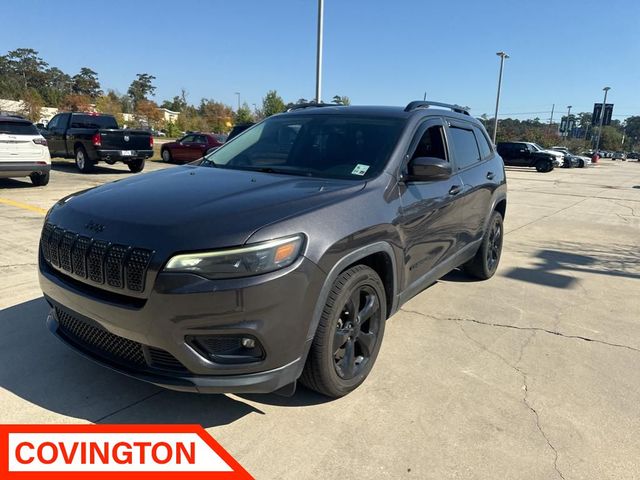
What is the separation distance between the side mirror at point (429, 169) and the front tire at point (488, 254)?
2.12 metres

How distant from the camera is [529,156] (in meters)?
32.5

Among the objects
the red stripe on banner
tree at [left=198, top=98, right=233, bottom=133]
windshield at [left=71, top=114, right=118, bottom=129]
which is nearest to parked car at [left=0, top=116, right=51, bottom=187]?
windshield at [left=71, top=114, right=118, bottom=129]

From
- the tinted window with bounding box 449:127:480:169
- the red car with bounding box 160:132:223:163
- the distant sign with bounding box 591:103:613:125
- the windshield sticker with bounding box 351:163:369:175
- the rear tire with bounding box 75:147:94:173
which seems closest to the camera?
the windshield sticker with bounding box 351:163:369:175

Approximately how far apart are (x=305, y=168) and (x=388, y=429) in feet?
6.05

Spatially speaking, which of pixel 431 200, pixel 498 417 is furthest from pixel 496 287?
pixel 498 417

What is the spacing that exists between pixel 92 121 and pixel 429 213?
1450 cm

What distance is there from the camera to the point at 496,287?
5.32 meters

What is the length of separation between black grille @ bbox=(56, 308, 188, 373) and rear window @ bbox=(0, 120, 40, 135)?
8925 millimetres

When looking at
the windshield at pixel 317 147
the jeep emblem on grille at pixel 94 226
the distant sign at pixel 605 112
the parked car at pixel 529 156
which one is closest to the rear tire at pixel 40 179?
the windshield at pixel 317 147

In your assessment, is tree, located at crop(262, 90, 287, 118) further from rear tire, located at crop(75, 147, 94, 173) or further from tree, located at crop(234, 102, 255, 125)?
rear tire, located at crop(75, 147, 94, 173)

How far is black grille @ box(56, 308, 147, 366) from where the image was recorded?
247 centimetres

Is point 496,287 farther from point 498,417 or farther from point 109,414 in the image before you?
point 109,414

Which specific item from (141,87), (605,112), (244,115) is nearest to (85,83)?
(141,87)

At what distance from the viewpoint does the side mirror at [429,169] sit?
3256 mm
